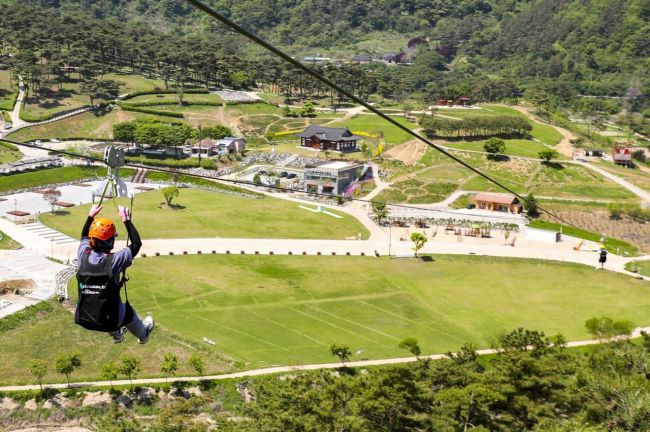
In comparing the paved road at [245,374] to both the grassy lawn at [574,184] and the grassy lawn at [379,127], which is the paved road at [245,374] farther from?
the grassy lawn at [379,127]

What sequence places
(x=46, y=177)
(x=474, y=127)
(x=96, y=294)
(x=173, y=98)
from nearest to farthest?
1. (x=96, y=294)
2. (x=46, y=177)
3. (x=474, y=127)
4. (x=173, y=98)

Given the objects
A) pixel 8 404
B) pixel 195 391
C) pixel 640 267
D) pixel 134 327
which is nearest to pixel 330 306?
pixel 195 391

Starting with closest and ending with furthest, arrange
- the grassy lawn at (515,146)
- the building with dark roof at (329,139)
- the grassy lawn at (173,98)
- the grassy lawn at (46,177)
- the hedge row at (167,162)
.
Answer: the grassy lawn at (46,177) → the hedge row at (167,162) → the grassy lawn at (515,146) → the building with dark roof at (329,139) → the grassy lawn at (173,98)

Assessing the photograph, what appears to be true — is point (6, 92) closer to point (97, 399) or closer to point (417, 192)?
point (417, 192)

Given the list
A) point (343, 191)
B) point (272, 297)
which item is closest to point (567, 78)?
point (343, 191)

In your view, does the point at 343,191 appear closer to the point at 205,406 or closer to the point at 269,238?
the point at 269,238

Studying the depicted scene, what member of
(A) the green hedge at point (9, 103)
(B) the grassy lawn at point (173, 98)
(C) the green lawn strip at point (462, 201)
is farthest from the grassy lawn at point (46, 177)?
(C) the green lawn strip at point (462, 201)

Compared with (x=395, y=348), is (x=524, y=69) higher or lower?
higher
